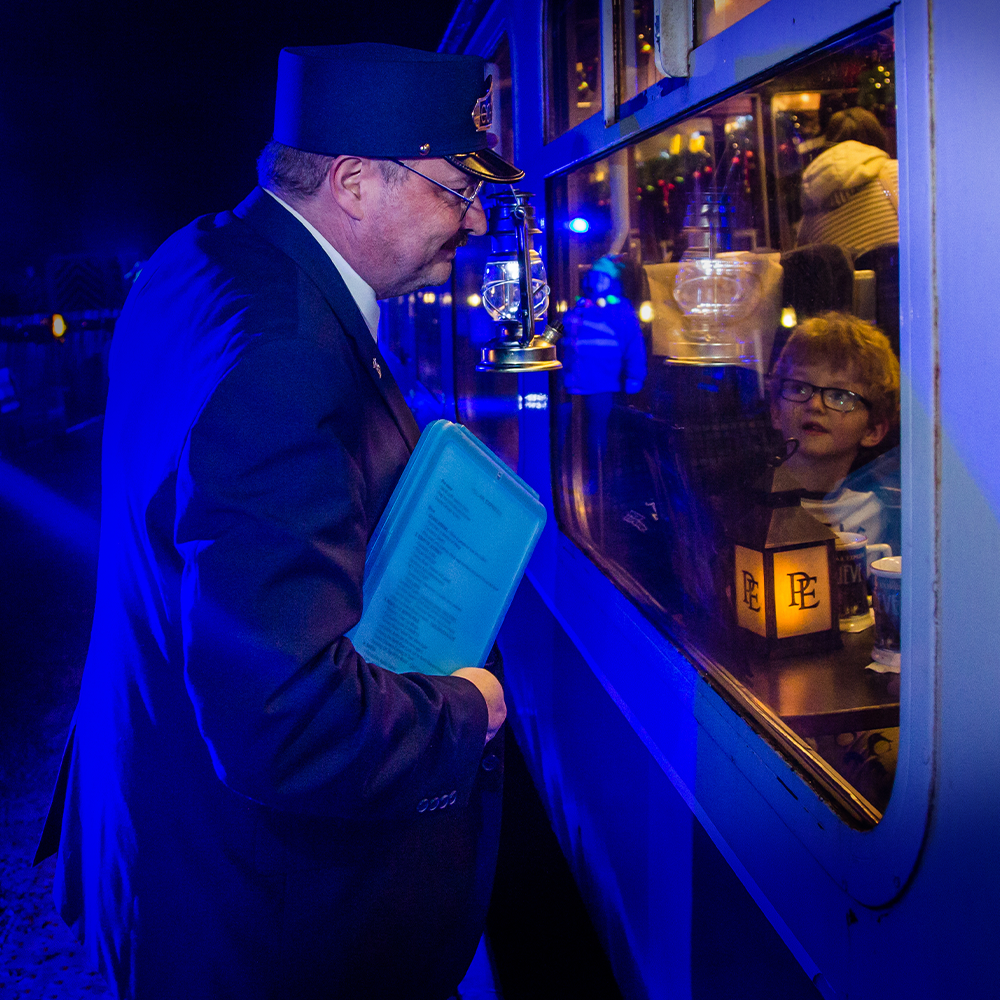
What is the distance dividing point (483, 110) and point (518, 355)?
2.04ft

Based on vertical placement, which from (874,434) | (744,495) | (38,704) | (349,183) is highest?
(349,183)

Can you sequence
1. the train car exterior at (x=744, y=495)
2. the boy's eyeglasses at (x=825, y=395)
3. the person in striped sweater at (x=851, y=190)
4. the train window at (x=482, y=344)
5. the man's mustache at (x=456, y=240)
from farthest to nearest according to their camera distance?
1. the train window at (x=482, y=344)
2. the boy's eyeglasses at (x=825, y=395)
3. the man's mustache at (x=456, y=240)
4. the person in striped sweater at (x=851, y=190)
5. the train car exterior at (x=744, y=495)

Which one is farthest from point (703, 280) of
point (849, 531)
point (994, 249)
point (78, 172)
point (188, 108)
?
point (78, 172)

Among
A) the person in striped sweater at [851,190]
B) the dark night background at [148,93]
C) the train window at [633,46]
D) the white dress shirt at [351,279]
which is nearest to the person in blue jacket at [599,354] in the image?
the train window at [633,46]

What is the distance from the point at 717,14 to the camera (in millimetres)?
1216

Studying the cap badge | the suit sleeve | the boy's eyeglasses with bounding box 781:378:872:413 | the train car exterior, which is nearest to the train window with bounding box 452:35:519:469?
the train car exterior

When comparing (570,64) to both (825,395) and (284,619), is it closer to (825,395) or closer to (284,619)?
(825,395)

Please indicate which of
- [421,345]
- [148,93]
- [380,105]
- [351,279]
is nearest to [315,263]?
[351,279]

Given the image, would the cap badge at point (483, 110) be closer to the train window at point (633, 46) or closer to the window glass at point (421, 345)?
the train window at point (633, 46)

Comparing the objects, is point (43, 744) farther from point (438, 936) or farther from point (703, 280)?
point (703, 280)

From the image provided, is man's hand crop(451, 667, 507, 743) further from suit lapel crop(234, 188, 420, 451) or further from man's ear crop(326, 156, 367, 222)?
man's ear crop(326, 156, 367, 222)

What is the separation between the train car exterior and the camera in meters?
0.73

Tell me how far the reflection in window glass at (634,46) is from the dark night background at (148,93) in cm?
298

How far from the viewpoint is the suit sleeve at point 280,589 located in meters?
0.87
